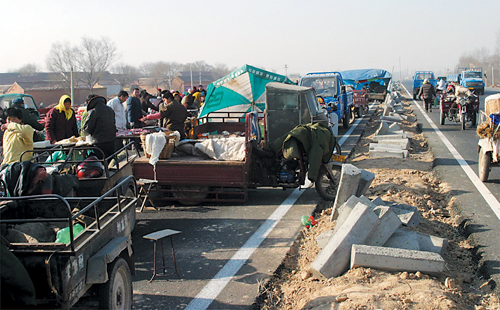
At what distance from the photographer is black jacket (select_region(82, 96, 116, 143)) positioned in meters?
8.07

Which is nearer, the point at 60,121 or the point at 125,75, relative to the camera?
the point at 60,121

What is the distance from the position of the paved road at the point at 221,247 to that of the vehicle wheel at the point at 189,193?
16cm

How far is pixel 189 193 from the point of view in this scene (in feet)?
29.5

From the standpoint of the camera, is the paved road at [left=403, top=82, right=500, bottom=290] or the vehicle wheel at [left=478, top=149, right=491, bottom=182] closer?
the paved road at [left=403, top=82, right=500, bottom=290]

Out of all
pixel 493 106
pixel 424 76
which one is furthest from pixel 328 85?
pixel 424 76

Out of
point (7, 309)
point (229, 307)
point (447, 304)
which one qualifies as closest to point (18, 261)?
point (7, 309)

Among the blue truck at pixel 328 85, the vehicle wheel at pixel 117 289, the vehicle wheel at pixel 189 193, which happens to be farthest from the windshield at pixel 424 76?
the vehicle wheel at pixel 117 289

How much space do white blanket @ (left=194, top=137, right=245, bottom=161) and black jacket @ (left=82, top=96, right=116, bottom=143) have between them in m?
1.78

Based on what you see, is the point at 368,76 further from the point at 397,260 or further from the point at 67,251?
the point at 67,251

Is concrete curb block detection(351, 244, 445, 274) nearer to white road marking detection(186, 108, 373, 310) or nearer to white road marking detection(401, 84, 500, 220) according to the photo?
white road marking detection(186, 108, 373, 310)

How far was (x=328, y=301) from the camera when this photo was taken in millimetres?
4641

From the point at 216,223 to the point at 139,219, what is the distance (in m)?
1.46

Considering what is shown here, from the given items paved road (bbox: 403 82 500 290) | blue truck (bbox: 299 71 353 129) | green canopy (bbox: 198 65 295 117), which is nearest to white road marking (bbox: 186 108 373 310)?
paved road (bbox: 403 82 500 290)

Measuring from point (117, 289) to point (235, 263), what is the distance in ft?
6.52
